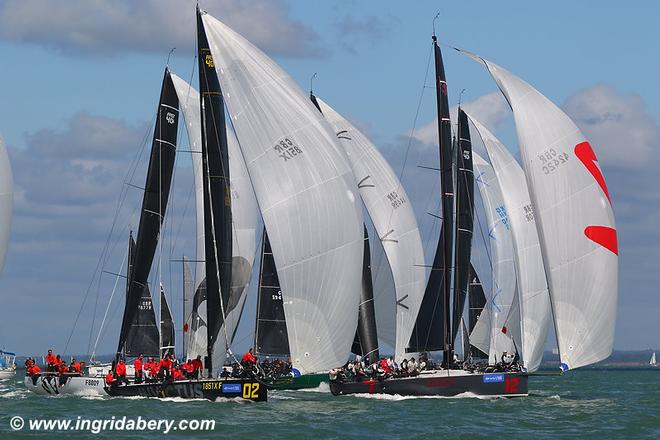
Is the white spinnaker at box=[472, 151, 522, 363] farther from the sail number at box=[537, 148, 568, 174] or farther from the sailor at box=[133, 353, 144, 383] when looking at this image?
the sailor at box=[133, 353, 144, 383]

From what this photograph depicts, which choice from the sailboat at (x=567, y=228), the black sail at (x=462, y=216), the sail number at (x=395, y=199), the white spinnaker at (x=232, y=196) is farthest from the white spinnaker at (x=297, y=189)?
the sail number at (x=395, y=199)

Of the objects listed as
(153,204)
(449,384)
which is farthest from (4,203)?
(449,384)

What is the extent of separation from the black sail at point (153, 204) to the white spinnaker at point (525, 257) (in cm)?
1416

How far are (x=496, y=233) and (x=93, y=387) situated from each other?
73.7 feet

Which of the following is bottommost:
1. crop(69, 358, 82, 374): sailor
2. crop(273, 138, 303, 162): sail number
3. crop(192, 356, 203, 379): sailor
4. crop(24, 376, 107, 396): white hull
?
crop(24, 376, 107, 396): white hull

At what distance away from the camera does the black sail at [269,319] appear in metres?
65.0

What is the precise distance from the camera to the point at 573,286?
47.8m

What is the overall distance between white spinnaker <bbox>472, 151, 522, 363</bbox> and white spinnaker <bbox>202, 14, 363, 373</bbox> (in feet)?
62.3

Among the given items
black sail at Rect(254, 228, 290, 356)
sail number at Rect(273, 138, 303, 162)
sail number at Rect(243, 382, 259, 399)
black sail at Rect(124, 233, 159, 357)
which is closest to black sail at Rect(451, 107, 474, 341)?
black sail at Rect(254, 228, 290, 356)

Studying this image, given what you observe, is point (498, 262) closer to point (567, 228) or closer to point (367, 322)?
point (367, 322)

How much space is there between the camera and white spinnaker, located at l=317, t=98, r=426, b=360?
65.1m

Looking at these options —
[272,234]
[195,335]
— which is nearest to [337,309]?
[272,234]

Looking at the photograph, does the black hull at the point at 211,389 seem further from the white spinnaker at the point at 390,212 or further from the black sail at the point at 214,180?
the white spinnaker at the point at 390,212

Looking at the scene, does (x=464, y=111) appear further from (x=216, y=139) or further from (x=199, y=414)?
(x=199, y=414)
